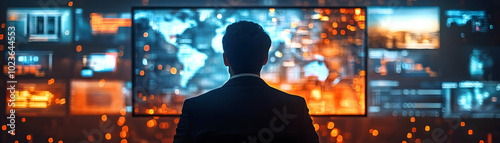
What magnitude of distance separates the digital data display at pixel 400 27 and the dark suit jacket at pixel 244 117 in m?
2.31

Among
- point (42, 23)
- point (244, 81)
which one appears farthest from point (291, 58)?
point (42, 23)

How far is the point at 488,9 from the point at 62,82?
374 centimetres

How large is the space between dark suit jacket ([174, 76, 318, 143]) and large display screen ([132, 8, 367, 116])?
1.98 metres

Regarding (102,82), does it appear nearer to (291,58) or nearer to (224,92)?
(291,58)

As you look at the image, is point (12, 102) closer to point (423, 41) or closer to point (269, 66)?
point (269, 66)

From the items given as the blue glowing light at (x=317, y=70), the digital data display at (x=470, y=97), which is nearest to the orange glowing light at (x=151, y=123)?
the blue glowing light at (x=317, y=70)

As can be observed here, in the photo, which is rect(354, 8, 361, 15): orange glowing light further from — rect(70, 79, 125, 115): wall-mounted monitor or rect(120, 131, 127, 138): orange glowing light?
rect(120, 131, 127, 138): orange glowing light

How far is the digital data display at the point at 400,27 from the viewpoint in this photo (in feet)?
10.1

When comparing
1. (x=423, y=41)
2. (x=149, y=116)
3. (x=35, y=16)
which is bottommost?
(x=149, y=116)

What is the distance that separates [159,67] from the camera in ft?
9.80

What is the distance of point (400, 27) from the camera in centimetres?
309

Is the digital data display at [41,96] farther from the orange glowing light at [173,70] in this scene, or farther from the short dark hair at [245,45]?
the short dark hair at [245,45]

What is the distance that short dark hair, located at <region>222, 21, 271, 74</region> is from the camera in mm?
1099

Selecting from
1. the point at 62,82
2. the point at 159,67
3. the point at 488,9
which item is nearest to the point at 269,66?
the point at 159,67
